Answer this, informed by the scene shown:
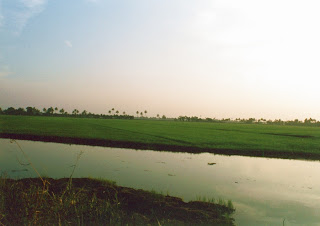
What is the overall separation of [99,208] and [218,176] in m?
8.46

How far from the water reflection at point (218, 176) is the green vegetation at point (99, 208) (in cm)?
93

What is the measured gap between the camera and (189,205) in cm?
836

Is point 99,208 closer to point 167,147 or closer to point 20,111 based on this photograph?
point 167,147

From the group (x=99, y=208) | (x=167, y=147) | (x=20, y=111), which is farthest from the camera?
(x=20, y=111)

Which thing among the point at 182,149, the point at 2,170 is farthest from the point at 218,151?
the point at 2,170

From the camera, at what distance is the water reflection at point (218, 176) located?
9062mm

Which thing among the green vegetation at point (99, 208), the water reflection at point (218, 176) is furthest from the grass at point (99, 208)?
the water reflection at point (218, 176)

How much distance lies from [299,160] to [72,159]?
16703 mm

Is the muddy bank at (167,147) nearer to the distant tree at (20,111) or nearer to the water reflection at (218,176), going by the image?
the water reflection at (218,176)

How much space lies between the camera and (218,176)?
13891 millimetres

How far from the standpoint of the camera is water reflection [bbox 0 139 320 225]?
9062 mm

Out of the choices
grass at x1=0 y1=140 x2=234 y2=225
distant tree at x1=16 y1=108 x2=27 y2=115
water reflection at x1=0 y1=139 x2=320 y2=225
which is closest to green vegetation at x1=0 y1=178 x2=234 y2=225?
grass at x1=0 y1=140 x2=234 y2=225

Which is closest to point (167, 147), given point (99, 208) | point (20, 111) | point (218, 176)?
point (218, 176)

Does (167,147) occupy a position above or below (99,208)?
below
